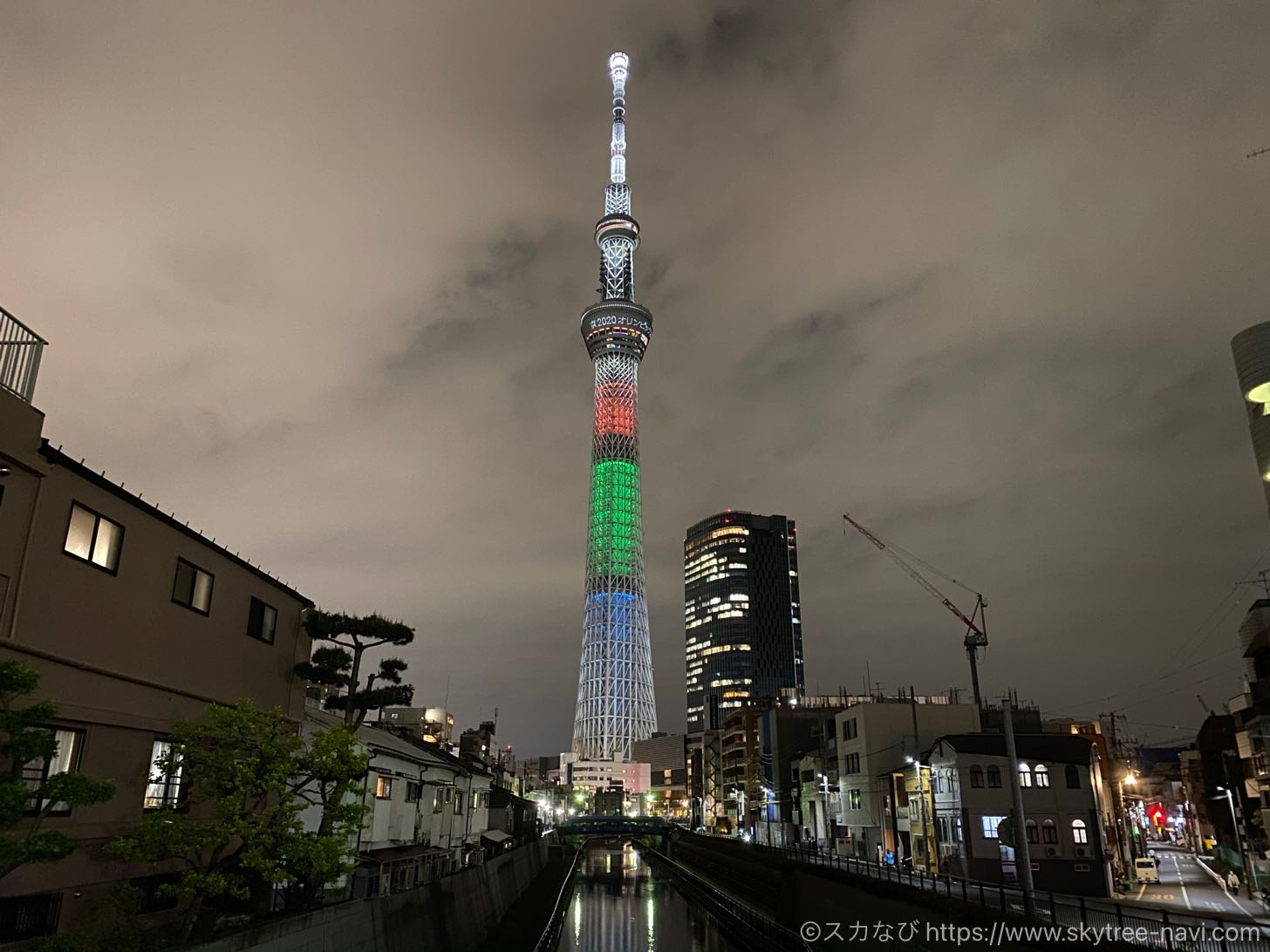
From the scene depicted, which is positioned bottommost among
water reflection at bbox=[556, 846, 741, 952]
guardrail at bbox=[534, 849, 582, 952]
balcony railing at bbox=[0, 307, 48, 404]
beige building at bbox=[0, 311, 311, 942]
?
water reflection at bbox=[556, 846, 741, 952]

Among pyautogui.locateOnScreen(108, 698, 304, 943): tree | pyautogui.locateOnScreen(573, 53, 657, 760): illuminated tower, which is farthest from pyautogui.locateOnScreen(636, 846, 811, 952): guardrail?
pyautogui.locateOnScreen(573, 53, 657, 760): illuminated tower

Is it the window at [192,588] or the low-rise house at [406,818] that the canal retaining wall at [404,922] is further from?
→ the window at [192,588]

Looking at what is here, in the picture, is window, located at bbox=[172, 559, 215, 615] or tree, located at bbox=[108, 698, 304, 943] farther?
window, located at bbox=[172, 559, 215, 615]

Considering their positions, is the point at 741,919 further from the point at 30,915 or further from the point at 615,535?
the point at 615,535

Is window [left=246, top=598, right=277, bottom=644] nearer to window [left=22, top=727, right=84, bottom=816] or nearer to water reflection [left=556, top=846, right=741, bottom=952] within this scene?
window [left=22, top=727, right=84, bottom=816]

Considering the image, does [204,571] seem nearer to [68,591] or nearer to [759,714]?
[68,591]

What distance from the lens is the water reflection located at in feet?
132

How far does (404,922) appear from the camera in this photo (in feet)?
71.7

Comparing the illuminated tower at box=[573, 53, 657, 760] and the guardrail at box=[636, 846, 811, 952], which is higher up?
the illuminated tower at box=[573, 53, 657, 760]

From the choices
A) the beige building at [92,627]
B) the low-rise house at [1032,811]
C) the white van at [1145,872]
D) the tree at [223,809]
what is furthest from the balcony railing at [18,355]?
Result: the white van at [1145,872]

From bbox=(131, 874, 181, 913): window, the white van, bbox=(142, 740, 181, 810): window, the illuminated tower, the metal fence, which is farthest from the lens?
the illuminated tower

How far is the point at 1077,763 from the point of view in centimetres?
4012

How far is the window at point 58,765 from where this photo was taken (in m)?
14.1

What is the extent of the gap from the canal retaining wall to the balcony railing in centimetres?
984
